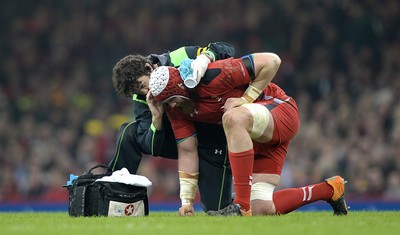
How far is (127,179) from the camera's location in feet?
28.9

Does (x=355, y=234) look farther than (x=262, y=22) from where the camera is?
No

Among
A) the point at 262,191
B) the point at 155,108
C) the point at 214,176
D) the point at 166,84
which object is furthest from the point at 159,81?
the point at 214,176

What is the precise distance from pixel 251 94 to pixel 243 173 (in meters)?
0.75

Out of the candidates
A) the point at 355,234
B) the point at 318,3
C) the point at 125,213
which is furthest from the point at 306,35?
the point at 355,234

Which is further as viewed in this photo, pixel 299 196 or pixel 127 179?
pixel 299 196

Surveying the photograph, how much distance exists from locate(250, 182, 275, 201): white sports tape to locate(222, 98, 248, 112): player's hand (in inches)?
33.3

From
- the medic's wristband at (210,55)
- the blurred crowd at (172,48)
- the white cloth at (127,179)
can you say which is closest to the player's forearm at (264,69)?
the medic's wristband at (210,55)

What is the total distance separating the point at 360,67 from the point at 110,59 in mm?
4635

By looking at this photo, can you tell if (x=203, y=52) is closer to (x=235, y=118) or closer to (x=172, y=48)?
(x=235, y=118)

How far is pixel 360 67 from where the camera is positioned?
1642 cm

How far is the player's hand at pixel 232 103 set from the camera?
848cm

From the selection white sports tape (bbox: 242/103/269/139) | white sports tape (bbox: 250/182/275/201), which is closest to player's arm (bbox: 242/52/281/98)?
white sports tape (bbox: 242/103/269/139)

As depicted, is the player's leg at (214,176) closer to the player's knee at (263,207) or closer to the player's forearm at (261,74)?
the player's knee at (263,207)

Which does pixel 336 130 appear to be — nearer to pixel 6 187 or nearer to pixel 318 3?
pixel 318 3
